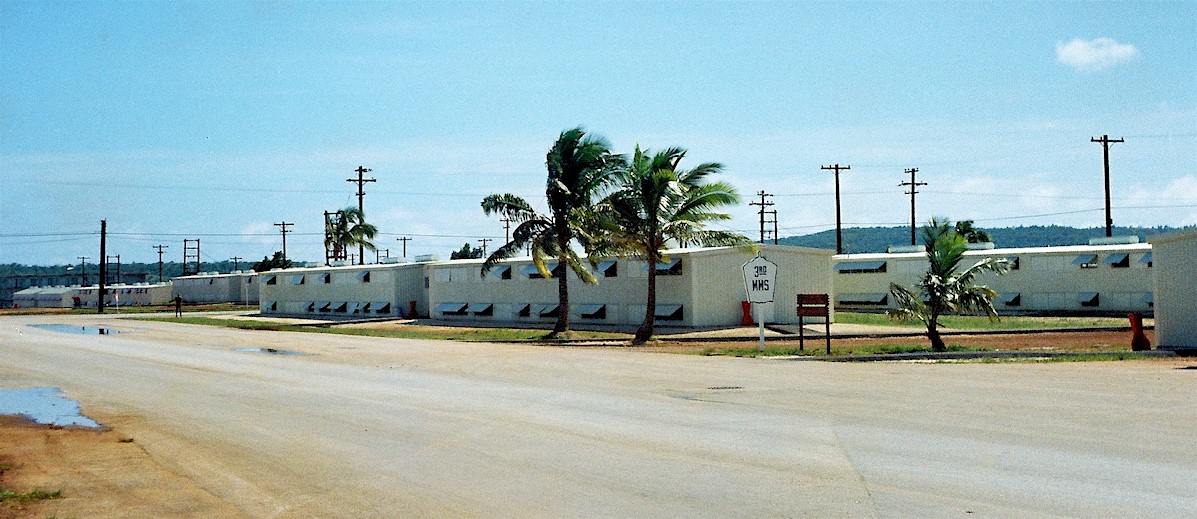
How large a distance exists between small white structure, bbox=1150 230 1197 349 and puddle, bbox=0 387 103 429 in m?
21.5

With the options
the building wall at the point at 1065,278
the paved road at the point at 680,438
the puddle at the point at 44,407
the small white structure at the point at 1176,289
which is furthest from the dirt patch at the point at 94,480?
the building wall at the point at 1065,278

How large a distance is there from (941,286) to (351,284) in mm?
42338

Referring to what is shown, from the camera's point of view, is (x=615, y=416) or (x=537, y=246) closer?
(x=615, y=416)

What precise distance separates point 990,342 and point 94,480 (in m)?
24.0

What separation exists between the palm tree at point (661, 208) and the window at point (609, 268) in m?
8.39

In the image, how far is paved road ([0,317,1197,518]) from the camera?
25.7ft

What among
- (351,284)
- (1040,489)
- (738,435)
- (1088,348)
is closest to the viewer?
(1040,489)

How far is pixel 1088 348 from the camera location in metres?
23.9

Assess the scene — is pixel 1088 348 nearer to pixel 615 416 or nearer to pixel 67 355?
pixel 615 416

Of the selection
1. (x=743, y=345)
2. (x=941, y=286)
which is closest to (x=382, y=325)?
(x=743, y=345)

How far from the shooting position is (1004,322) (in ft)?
122

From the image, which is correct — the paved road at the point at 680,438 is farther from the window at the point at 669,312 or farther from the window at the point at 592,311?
the window at the point at 592,311

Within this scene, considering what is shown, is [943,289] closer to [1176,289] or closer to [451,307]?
[1176,289]

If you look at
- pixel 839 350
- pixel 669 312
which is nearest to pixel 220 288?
pixel 669 312
